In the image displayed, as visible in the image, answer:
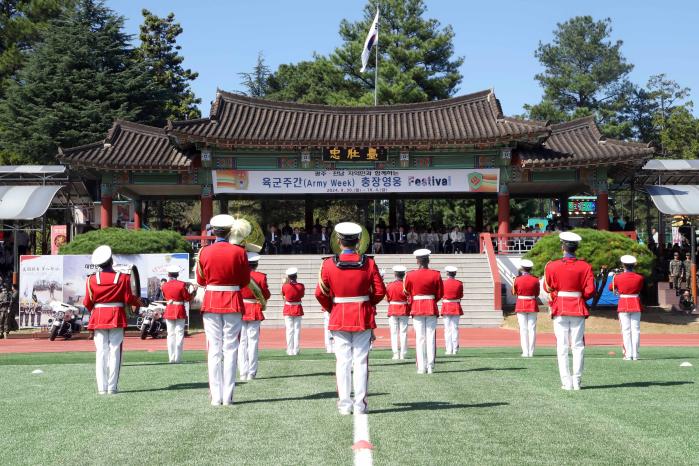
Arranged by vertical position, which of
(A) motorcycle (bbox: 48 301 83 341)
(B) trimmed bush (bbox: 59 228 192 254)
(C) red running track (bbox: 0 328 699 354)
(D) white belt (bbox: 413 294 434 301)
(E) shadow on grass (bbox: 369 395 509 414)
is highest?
(B) trimmed bush (bbox: 59 228 192 254)

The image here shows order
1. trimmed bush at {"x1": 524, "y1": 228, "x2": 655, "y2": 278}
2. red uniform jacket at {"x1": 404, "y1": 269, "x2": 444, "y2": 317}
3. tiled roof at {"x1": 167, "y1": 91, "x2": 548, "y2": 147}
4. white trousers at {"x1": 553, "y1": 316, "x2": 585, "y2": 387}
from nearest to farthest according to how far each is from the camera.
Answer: white trousers at {"x1": 553, "y1": 316, "x2": 585, "y2": 387}, red uniform jacket at {"x1": 404, "y1": 269, "x2": 444, "y2": 317}, trimmed bush at {"x1": 524, "y1": 228, "x2": 655, "y2": 278}, tiled roof at {"x1": 167, "y1": 91, "x2": 548, "y2": 147}

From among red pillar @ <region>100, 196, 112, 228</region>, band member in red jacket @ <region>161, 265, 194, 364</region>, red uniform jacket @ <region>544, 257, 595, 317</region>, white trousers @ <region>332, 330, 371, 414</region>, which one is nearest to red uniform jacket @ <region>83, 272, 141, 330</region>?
white trousers @ <region>332, 330, 371, 414</region>

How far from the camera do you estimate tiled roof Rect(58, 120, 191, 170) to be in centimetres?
3178

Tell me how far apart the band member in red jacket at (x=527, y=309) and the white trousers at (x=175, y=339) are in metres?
6.83

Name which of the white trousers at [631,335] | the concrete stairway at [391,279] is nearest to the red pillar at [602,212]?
the concrete stairway at [391,279]

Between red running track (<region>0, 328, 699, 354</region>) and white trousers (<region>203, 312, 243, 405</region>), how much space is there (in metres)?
10.9

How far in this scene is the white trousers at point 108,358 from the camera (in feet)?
36.4

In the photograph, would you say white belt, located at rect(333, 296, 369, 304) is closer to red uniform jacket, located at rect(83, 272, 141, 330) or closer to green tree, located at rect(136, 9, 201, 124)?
red uniform jacket, located at rect(83, 272, 141, 330)

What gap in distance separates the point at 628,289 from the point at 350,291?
8960 millimetres

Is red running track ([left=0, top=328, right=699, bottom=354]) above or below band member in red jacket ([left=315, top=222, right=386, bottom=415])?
below

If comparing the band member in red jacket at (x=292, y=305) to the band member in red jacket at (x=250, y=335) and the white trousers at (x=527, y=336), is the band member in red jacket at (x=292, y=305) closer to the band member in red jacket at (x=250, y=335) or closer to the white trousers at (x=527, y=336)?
the band member in red jacket at (x=250, y=335)

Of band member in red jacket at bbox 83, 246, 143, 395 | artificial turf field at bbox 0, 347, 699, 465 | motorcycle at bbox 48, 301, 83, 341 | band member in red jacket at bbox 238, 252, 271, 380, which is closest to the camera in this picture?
artificial turf field at bbox 0, 347, 699, 465

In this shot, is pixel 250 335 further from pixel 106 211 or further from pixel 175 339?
pixel 106 211

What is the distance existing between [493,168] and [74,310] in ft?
55.4
